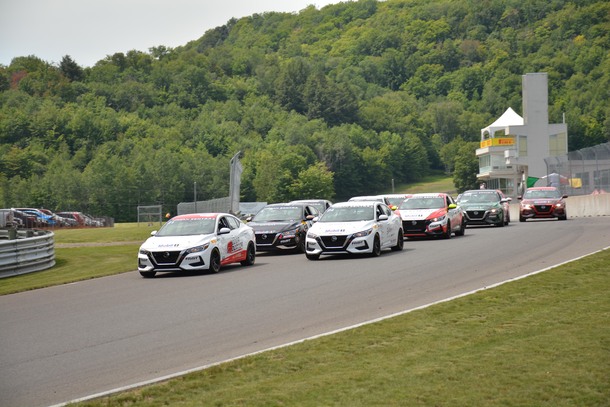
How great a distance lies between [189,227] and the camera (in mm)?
22953

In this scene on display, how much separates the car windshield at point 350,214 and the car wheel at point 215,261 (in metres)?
3.93

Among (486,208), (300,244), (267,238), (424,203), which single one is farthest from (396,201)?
(267,238)

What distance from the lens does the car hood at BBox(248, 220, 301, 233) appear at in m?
28.0

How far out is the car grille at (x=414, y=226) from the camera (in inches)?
1211

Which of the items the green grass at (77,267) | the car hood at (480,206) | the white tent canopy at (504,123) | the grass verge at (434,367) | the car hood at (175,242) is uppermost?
the white tent canopy at (504,123)

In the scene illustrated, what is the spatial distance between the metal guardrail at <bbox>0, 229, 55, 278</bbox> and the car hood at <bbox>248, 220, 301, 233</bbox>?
586 cm

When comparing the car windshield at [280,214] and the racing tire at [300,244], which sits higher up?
the car windshield at [280,214]

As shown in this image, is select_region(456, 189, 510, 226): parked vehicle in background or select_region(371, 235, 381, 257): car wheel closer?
select_region(371, 235, 381, 257): car wheel

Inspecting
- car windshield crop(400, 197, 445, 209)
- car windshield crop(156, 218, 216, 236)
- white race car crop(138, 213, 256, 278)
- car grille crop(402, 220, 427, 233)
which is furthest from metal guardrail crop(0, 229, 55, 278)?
car windshield crop(400, 197, 445, 209)

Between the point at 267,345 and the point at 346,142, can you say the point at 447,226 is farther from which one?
the point at 346,142

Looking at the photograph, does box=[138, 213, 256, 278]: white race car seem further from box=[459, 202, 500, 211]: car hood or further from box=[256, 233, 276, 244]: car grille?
box=[459, 202, 500, 211]: car hood

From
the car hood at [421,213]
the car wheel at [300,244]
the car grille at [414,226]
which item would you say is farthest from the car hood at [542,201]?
the car wheel at [300,244]

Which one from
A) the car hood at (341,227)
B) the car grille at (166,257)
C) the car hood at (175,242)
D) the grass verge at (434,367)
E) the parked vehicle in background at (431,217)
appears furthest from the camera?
the parked vehicle in background at (431,217)

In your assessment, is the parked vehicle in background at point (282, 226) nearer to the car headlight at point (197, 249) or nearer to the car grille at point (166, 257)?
the car headlight at point (197, 249)
